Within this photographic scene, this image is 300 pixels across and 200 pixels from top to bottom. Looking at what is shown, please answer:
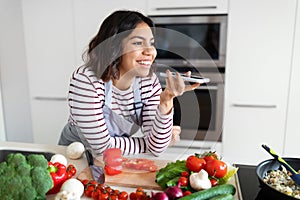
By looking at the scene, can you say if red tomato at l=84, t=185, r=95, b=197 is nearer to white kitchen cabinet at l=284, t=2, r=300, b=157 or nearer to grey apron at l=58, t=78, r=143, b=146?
grey apron at l=58, t=78, r=143, b=146

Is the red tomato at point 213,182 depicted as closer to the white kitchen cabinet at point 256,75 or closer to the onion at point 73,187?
the onion at point 73,187

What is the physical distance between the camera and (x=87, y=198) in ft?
2.51

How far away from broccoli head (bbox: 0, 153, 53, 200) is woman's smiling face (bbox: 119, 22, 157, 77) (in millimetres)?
406

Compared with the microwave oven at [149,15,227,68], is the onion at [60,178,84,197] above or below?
below

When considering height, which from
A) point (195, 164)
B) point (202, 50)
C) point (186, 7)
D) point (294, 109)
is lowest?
point (294, 109)

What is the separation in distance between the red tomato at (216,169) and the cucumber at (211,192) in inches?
2.0

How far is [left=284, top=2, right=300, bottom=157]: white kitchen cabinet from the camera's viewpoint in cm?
166

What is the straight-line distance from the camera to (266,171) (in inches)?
31.1

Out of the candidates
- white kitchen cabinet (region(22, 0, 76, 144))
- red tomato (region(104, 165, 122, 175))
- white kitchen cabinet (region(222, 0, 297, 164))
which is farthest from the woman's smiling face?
white kitchen cabinet (region(22, 0, 76, 144))

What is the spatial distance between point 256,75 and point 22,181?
1.47 m

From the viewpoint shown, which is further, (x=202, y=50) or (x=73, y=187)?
(x=202, y=50)

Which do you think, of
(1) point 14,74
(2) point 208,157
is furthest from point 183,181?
(1) point 14,74

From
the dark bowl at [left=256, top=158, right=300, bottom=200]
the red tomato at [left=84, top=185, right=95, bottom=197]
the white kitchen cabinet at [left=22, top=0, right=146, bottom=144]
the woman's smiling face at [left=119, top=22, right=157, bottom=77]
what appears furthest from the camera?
the white kitchen cabinet at [left=22, top=0, right=146, bottom=144]

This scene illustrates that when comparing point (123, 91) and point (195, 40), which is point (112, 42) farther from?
point (195, 40)
